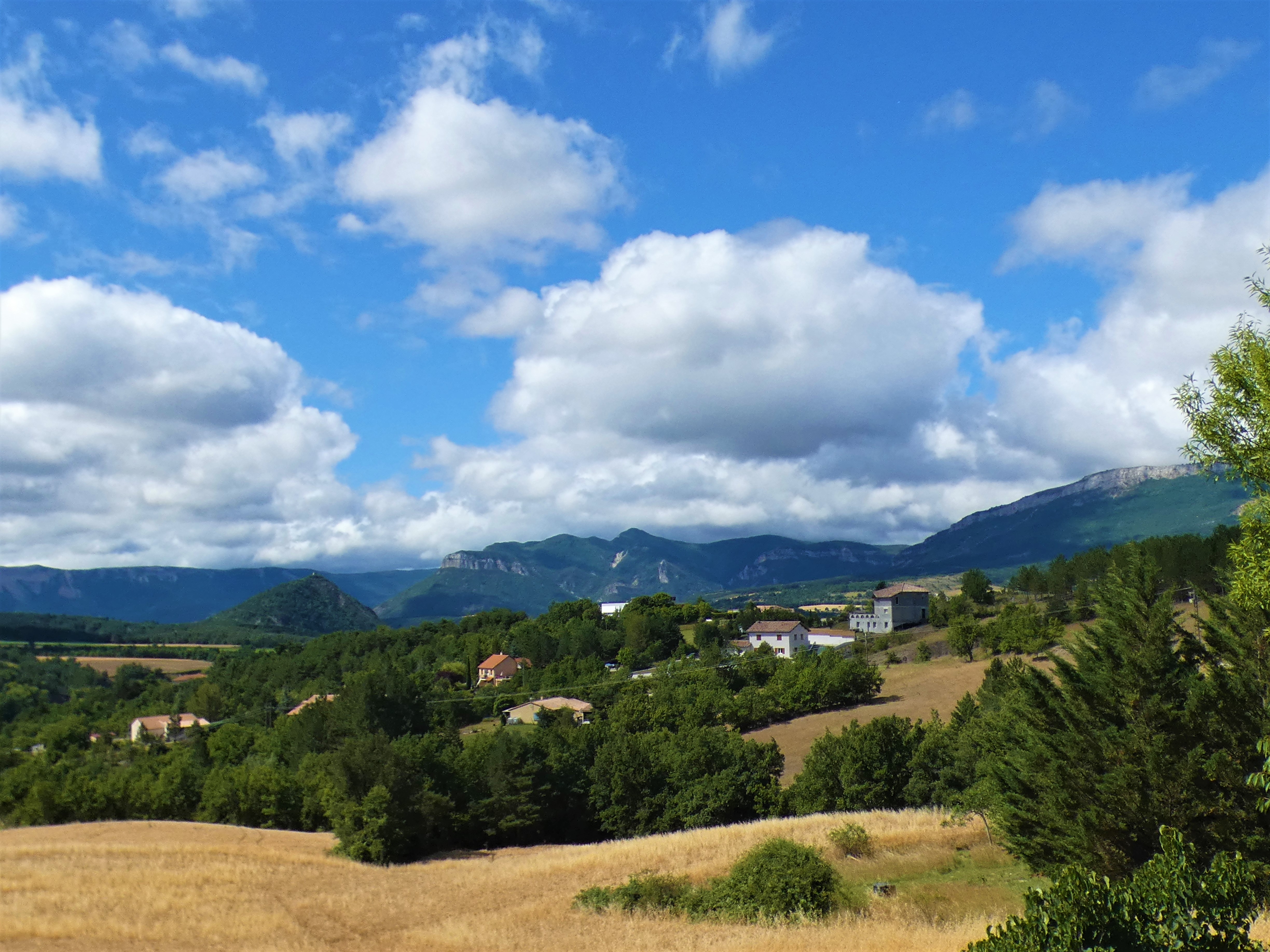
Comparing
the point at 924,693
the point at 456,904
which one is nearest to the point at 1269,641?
the point at 456,904

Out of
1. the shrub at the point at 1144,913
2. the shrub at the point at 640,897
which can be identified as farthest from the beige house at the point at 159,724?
the shrub at the point at 1144,913

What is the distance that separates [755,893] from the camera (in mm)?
26719

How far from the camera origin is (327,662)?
171000 millimetres

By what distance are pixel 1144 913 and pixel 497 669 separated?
6146 inches

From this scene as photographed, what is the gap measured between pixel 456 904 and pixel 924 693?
248 feet

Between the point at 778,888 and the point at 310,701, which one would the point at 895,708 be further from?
the point at 310,701

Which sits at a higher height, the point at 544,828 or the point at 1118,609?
the point at 1118,609

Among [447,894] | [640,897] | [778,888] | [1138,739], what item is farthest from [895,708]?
[1138,739]

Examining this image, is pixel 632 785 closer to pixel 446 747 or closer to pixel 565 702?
pixel 446 747

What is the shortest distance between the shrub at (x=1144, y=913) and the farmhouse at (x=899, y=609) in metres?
173

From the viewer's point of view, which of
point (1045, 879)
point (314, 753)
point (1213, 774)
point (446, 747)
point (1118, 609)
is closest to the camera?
point (1213, 774)

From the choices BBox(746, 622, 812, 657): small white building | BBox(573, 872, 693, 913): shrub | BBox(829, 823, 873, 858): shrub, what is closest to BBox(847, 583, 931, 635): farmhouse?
BBox(746, 622, 812, 657): small white building

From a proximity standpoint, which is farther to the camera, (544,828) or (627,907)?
(544,828)

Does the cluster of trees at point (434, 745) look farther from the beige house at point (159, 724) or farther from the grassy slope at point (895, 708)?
the grassy slope at point (895, 708)
